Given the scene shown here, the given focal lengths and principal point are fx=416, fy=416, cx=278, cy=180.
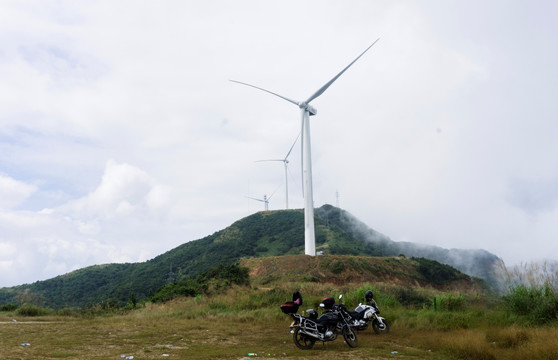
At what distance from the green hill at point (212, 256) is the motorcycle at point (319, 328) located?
4815 centimetres

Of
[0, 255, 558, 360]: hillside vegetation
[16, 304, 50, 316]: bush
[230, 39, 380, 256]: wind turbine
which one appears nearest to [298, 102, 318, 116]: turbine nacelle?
[230, 39, 380, 256]: wind turbine

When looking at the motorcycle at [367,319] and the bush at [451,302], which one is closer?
the motorcycle at [367,319]

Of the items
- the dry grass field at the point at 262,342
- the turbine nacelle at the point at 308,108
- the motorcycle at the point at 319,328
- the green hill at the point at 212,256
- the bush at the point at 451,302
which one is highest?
the turbine nacelle at the point at 308,108

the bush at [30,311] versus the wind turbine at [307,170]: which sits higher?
the wind turbine at [307,170]

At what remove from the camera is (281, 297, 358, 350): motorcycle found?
36.8ft

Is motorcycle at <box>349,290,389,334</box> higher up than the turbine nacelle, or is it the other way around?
the turbine nacelle

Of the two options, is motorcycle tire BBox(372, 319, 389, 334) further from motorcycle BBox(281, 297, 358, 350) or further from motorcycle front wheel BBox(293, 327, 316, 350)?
motorcycle front wheel BBox(293, 327, 316, 350)

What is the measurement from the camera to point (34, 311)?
2297cm

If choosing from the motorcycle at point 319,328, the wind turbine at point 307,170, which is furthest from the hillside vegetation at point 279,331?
the wind turbine at point 307,170

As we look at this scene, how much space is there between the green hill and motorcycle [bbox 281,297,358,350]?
48.1 m

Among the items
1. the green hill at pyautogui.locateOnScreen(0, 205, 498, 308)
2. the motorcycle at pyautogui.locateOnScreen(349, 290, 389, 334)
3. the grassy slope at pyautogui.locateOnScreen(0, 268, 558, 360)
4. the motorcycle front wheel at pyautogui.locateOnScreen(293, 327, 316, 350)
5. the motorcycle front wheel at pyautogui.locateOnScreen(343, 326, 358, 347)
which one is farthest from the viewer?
the green hill at pyautogui.locateOnScreen(0, 205, 498, 308)

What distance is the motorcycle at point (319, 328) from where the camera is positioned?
11.2 metres

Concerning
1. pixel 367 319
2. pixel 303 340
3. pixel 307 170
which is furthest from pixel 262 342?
pixel 307 170

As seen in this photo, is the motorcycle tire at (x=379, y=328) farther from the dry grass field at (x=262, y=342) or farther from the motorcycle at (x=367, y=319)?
the dry grass field at (x=262, y=342)
